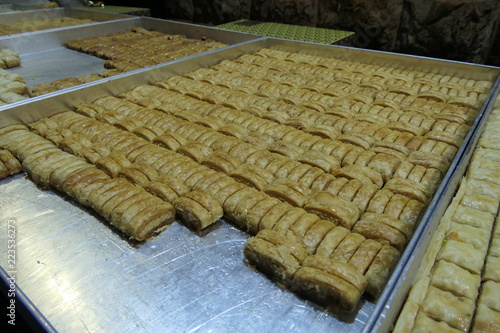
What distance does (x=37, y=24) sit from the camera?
440 inches

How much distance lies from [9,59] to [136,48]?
2997 millimetres

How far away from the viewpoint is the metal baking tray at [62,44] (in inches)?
327

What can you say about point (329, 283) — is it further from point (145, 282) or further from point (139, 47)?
point (139, 47)

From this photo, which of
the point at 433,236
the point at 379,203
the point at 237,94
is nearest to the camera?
the point at 433,236

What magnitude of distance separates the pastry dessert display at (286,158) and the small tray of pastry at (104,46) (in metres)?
2.28

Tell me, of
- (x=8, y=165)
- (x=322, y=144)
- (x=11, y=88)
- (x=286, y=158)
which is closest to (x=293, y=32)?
(x=322, y=144)

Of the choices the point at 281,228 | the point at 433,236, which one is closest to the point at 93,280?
the point at 281,228

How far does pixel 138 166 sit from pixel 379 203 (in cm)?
293

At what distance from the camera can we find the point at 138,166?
434 centimetres

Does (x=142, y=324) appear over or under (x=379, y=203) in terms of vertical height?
under

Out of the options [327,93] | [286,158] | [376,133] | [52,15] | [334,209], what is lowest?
[334,209]

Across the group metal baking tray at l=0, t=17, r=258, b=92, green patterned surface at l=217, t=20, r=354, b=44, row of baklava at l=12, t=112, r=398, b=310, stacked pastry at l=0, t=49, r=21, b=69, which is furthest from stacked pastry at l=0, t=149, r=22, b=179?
green patterned surface at l=217, t=20, r=354, b=44

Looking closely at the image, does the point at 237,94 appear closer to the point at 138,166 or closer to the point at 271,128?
the point at 271,128

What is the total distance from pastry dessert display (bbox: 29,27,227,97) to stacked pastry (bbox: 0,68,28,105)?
82 cm
